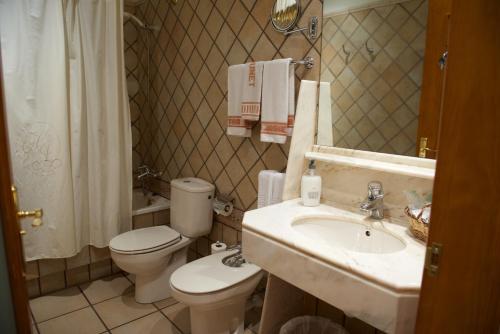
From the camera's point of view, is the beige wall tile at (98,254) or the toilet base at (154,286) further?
the beige wall tile at (98,254)

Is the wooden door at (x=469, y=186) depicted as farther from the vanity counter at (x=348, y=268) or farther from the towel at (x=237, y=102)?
the towel at (x=237, y=102)

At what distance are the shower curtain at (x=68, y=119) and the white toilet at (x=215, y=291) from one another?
95cm

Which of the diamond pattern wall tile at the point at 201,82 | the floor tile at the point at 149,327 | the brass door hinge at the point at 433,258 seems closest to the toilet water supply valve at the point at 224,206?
the diamond pattern wall tile at the point at 201,82

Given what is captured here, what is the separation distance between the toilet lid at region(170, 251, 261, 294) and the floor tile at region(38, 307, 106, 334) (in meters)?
0.71

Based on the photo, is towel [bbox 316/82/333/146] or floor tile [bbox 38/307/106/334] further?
floor tile [bbox 38/307/106/334]

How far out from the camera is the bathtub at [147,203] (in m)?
2.57

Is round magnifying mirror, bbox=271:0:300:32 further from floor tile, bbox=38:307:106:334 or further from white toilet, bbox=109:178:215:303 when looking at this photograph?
floor tile, bbox=38:307:106:334

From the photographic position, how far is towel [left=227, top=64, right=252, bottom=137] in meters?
1.90

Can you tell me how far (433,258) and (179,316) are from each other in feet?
5.88

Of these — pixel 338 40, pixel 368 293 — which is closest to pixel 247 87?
pixel 338 40

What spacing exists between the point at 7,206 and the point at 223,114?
1.64 metres

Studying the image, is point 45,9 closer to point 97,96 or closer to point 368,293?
point 97,96

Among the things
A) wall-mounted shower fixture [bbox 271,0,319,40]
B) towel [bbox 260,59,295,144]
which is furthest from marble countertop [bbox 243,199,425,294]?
wall-mounted shower fixture [bbox 271,0,319,40]

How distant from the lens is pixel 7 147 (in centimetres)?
66
